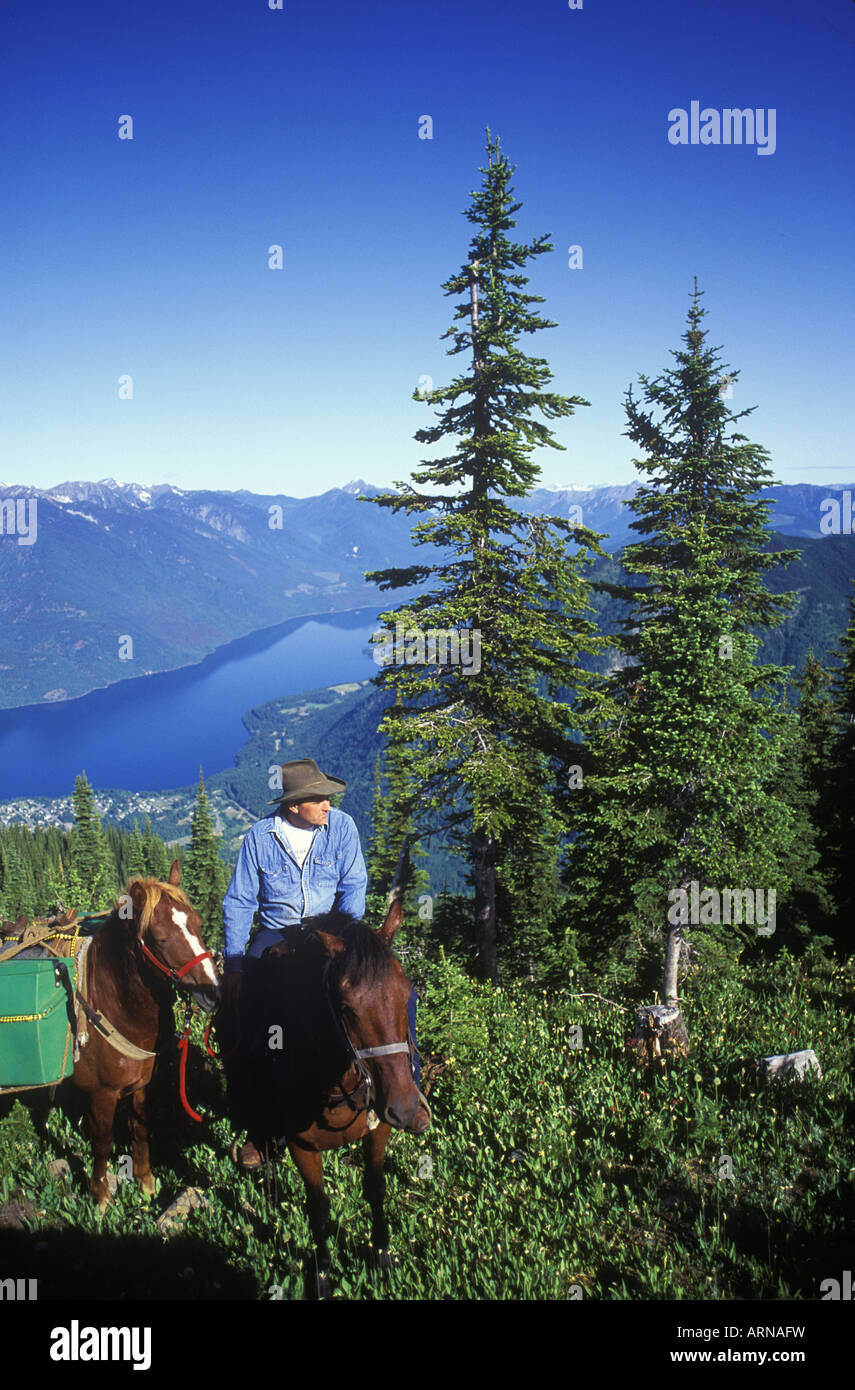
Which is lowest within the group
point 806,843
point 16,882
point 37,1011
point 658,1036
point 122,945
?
point 16,882

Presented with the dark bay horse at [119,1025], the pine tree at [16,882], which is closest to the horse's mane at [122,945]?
the dark bay horse at [119,1025]

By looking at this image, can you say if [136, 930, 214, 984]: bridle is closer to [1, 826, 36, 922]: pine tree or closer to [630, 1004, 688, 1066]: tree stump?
[630, 1004, 688, 1066]: tree stump

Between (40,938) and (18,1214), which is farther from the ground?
(40,938)

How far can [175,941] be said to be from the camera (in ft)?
19.2

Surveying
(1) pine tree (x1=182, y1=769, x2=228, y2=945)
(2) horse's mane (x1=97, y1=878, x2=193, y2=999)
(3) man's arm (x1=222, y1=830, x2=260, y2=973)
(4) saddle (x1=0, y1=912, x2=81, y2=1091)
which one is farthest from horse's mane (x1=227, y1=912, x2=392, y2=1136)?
(1) pine tree (x1=182, y1=769, x2=228, y2=945)

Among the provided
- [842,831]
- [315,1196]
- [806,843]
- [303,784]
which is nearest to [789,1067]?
[315,1196]

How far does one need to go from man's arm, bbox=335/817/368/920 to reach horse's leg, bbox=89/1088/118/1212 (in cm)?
319

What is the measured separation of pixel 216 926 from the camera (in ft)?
169

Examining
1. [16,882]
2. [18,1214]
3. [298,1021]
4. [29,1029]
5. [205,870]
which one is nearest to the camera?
[298,1021]

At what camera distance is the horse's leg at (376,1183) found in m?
5.18

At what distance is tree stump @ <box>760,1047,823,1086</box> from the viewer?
6859 mm

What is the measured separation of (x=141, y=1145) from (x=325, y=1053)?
126 inches

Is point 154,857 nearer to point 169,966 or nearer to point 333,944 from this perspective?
point 169,966
